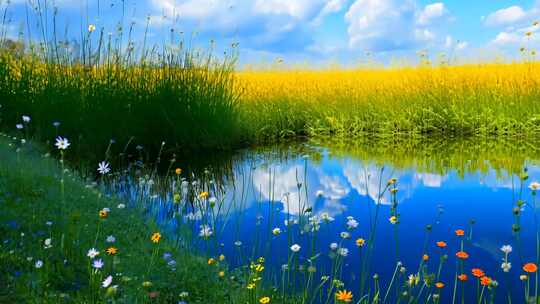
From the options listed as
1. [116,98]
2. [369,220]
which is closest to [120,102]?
[116,98]

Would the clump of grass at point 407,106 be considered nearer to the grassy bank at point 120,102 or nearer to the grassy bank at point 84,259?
the grassy bank at point 120,102

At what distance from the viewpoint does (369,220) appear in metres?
4.39

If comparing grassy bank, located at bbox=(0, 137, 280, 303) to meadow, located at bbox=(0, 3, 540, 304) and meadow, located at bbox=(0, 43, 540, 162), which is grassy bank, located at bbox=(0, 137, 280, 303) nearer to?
meadow, located at bbox=(0, 3, 540, 304)

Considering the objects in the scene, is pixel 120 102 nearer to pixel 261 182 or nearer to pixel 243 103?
pixel 261 182

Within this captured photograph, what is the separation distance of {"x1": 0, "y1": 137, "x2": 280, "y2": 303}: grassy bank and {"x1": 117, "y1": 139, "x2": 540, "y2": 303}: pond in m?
0.24

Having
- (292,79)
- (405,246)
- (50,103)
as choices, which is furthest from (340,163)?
(292,79)

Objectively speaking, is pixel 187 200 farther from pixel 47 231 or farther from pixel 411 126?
pixel 411 126

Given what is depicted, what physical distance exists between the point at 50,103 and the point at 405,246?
528 centimetres

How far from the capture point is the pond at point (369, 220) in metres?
3.14

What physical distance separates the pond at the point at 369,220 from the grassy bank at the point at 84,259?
9.4 inches

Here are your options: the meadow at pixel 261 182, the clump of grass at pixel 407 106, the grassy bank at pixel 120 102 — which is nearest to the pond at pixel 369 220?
the meadow at pixel 261 182

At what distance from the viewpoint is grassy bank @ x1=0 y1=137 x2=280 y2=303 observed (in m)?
2.65

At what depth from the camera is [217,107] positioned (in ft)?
26.8

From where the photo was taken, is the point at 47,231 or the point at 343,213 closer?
the point at 47,231
